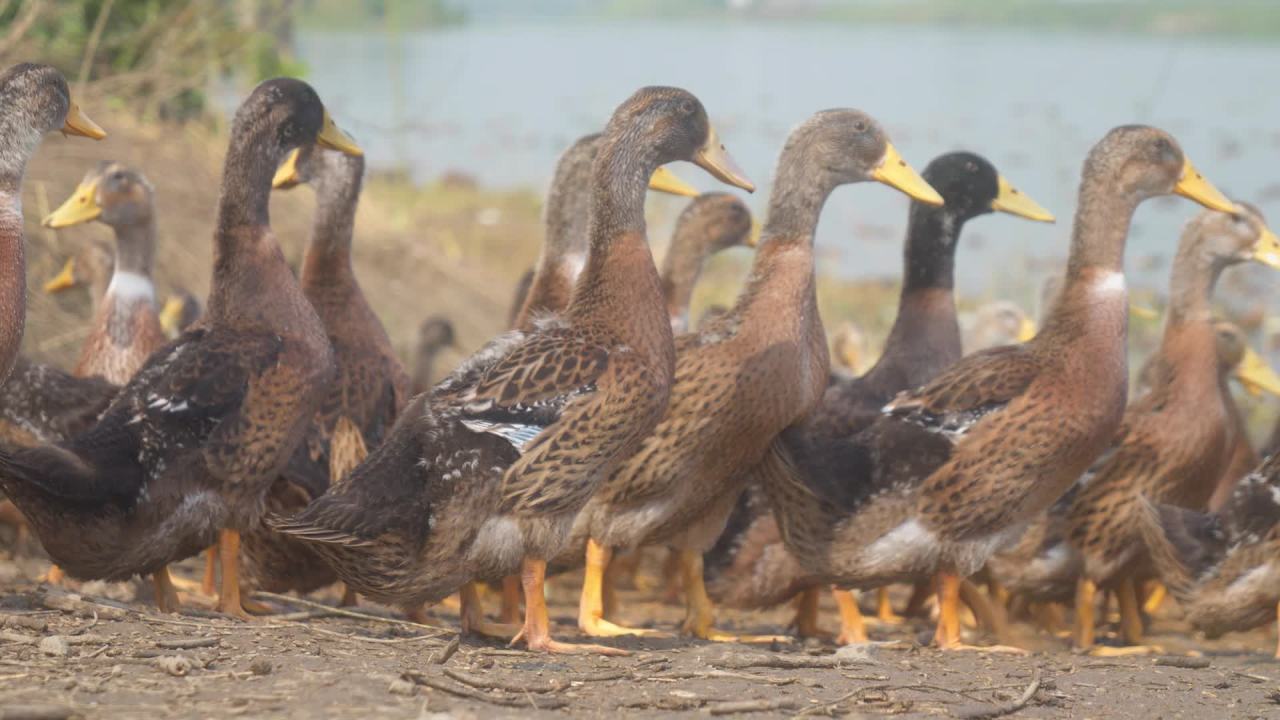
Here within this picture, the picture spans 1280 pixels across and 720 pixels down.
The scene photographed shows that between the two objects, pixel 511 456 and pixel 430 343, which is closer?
pixel 511 456

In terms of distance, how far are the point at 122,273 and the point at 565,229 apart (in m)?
2.09

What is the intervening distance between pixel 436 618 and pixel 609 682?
2.13m

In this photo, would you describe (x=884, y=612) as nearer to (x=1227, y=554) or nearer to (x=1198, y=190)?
(x=1227, y=554)

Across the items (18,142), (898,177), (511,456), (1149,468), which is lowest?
(511,456)

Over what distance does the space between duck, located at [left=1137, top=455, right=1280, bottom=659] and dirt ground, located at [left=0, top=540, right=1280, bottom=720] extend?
367 millimetres

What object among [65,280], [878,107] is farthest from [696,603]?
[878,107]

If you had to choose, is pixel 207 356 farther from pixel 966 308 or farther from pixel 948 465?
pixel 966 308

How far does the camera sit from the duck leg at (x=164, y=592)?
6.37m

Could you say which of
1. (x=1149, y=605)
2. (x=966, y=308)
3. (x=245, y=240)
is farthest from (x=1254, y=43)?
(x=245, y=240)

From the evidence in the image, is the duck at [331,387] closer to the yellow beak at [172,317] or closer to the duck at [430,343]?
the yellow beak at [172,317]

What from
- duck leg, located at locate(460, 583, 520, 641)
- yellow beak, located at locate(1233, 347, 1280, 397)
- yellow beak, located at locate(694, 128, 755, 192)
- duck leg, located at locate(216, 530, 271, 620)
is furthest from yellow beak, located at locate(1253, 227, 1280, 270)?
duck leg, located at locate(216, 530, 271, 620)

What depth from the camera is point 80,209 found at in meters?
8.23

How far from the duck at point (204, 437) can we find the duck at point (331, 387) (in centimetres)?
26

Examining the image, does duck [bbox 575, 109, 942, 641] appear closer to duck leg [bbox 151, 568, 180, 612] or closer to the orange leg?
duck leg [bbox 151, 568, 180, 612]
